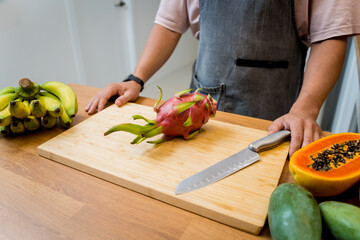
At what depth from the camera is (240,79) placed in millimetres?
1071

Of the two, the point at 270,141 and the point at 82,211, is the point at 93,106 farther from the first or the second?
the point at 270,141

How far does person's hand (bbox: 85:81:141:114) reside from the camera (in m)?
0.97

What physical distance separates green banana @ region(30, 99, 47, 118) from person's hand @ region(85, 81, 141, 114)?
7.8 inches

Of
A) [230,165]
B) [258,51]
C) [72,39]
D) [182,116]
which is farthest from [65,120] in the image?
[72,39]

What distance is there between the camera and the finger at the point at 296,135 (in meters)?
0.70

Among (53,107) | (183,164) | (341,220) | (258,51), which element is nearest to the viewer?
(341,220)

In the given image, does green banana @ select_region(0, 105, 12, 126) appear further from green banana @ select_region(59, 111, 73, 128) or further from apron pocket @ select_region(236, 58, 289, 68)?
apron pocket @ select_region(236, 58, 289, 68)

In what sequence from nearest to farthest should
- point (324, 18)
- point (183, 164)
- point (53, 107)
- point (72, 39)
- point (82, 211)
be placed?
point (82, 211), point (183, 164), point (53, 107), point (324, 18), point (72, 39)

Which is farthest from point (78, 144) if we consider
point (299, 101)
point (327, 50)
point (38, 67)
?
point (38, 67)

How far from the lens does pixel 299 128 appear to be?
2.41 feet

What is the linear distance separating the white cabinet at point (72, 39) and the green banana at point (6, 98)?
1.17m

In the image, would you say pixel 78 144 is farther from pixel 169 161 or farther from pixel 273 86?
pixel 273 86

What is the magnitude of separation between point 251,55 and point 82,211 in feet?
2.67

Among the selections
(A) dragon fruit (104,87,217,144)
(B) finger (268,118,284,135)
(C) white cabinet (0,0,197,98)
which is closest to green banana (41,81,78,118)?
(A) dragon fruit (104,87,217,144)
